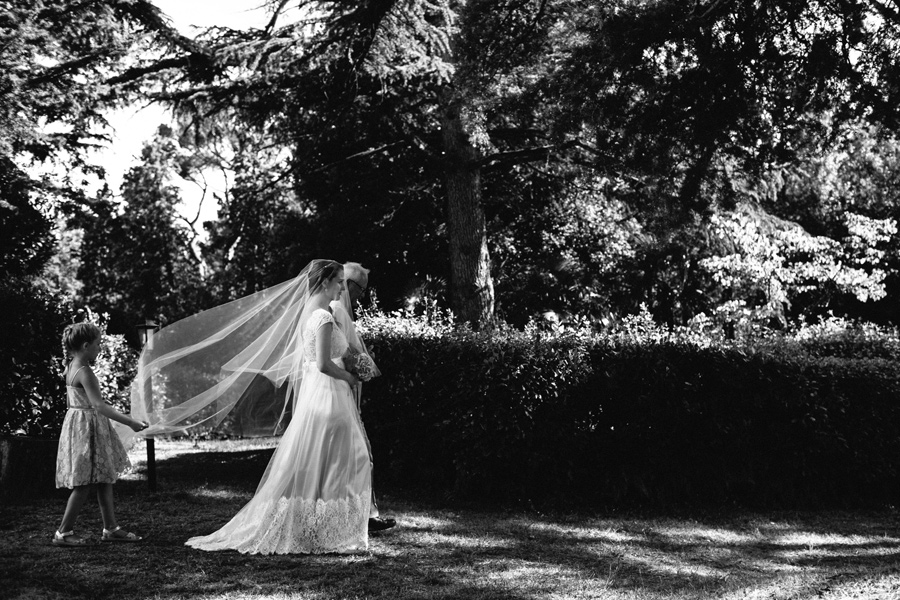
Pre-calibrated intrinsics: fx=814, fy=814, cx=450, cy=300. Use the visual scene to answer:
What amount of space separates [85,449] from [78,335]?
0.85 metres

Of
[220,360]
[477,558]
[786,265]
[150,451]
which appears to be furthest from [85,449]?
[786,265]

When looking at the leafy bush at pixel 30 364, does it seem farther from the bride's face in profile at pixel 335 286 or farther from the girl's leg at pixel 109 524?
the bride's face in profile at pixel 335 286

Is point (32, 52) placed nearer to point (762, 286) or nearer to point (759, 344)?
point (759, 344)

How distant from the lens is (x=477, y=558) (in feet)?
20.4

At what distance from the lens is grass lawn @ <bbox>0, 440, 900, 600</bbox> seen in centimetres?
512

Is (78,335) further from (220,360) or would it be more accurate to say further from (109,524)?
(109,524)

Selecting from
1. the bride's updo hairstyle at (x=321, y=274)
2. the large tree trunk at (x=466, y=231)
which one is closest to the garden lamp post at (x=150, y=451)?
the bride's updo hairstyle at (x=321, y=274)

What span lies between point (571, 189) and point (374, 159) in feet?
15.8

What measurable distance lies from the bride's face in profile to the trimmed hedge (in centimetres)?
261

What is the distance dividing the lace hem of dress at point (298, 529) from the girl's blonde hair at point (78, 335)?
1.72 metres

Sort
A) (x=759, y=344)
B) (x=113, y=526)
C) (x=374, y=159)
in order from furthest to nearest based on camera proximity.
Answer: (x=374, y=159)
(x=759, y=344)
(x=113, y=526)

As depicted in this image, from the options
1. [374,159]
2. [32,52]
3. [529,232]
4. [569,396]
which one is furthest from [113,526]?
[529,232]

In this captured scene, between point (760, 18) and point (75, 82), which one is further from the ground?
point (75, 82)

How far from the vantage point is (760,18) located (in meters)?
8.08
